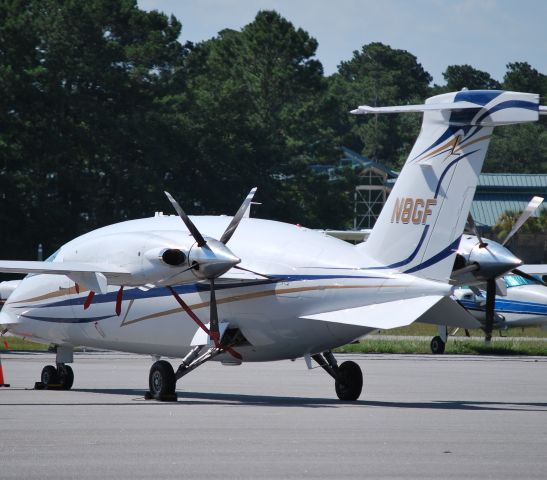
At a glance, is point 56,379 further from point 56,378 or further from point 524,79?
point 524,79

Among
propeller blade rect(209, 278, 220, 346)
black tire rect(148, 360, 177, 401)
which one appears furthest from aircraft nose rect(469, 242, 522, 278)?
black tire rect(148, 360, 177, 401)

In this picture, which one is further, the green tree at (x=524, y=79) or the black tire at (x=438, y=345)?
the green tree at (x=524, y=79)

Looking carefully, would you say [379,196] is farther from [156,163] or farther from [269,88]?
[156,163]

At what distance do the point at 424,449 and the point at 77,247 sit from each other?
1065 cm

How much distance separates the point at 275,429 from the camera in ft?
55.3

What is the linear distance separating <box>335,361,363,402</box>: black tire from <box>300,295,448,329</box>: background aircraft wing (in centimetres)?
199

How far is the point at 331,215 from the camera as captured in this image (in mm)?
89812

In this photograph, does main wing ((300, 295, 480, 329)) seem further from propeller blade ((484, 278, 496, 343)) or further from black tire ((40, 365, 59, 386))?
black tire ((40, 365, 59, 386))

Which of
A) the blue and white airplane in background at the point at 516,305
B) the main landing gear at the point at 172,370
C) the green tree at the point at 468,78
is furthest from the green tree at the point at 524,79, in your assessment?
the main landing gear at the point at 172,370

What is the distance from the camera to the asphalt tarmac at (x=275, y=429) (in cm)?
1315

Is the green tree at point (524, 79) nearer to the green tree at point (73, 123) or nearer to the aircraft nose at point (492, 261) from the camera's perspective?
the green tree at point (73, 123)

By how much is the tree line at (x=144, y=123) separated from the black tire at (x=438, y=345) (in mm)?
38137

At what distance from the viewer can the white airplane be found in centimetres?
2075

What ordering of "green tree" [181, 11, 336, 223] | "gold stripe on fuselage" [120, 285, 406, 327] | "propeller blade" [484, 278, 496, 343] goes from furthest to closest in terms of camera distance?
"green tree" [181, 11, 336, 223] → "propeller blade" [484, 278, 496, 343] → "gold stripe on fuselage" [120, 285, 406, 327]
